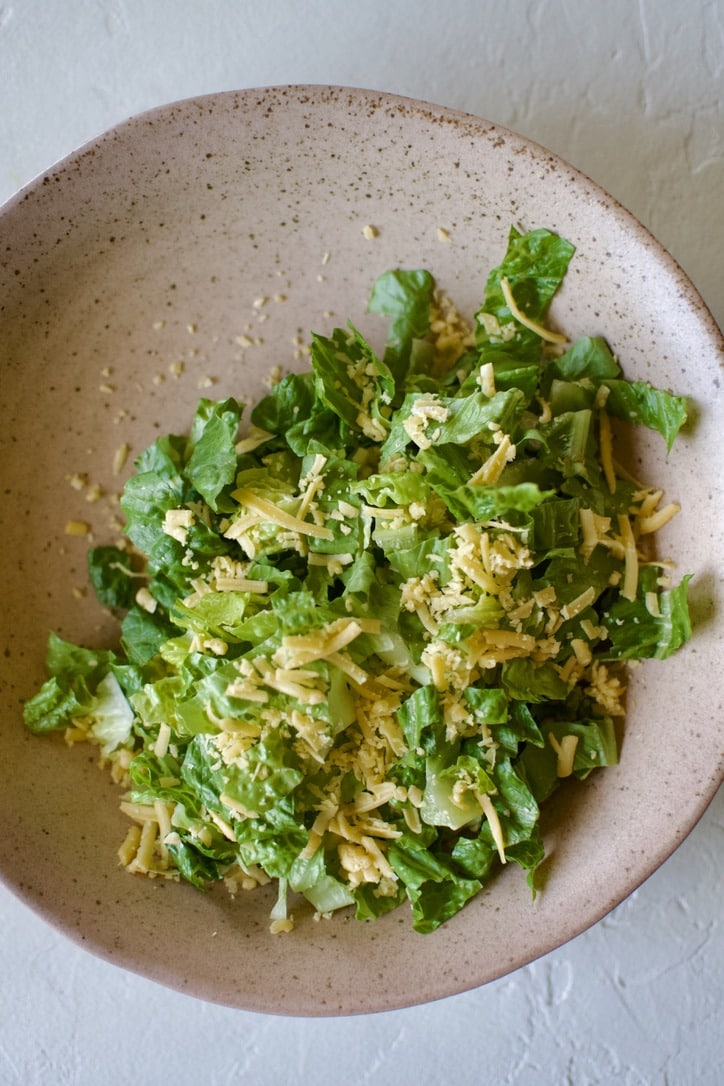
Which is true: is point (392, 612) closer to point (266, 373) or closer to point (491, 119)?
point (266, 373)

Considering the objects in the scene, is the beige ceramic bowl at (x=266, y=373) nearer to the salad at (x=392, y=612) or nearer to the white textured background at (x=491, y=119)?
the salad at (x=392, y=612)

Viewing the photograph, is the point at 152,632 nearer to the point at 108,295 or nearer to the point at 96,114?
the point at 108,295

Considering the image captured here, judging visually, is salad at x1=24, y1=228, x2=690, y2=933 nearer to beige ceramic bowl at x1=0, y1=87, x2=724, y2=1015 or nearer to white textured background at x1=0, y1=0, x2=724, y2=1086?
beige ceramic bowl at x1=0, y1=87, x2=724, y2=1015

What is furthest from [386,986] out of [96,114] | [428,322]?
[96,114]

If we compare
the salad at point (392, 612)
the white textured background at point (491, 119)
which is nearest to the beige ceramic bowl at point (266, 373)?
the salad at point (392, 612)

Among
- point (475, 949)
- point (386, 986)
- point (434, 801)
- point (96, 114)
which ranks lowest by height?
point (386, 986)

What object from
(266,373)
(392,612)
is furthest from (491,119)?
(392,612)
